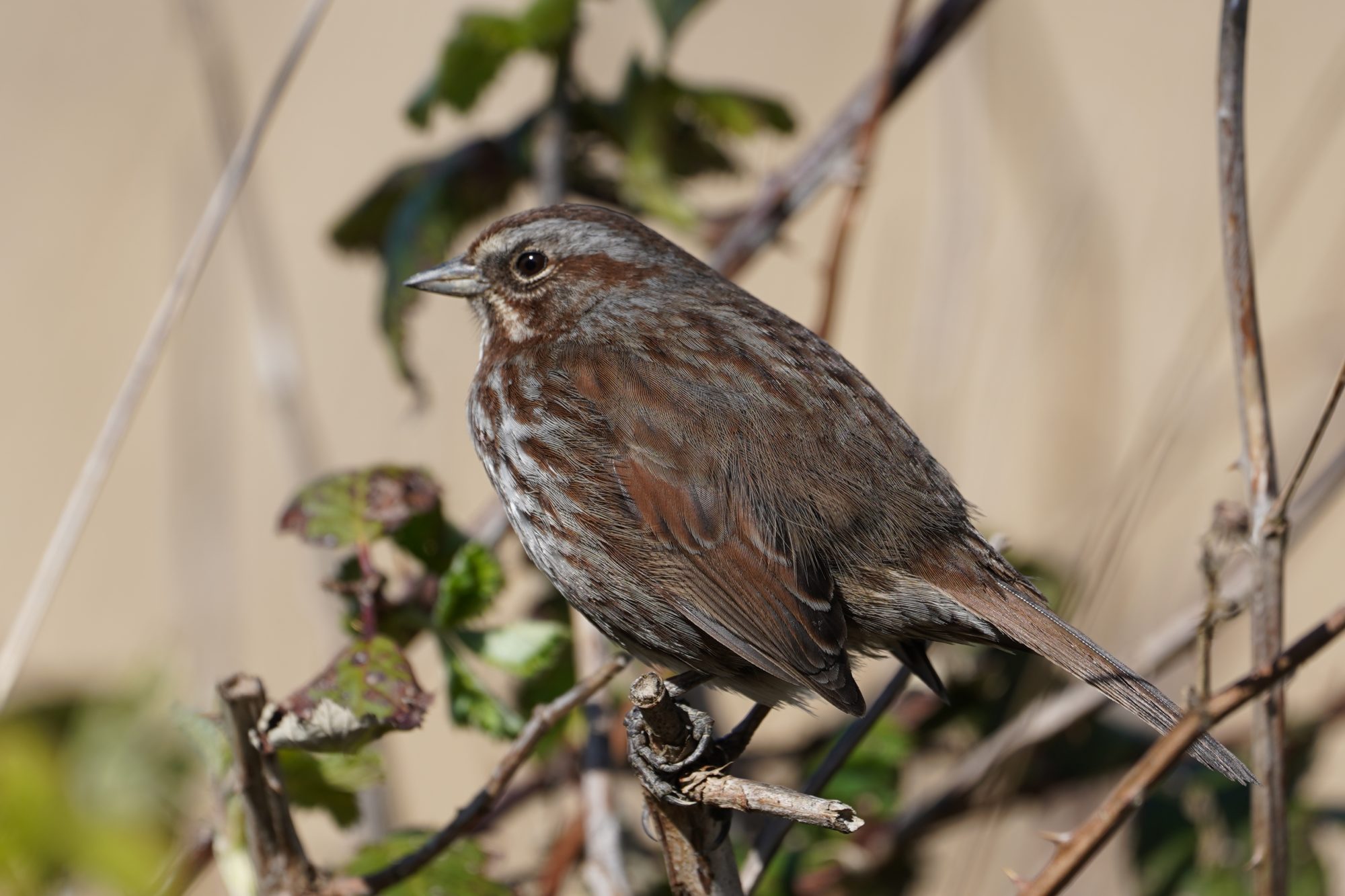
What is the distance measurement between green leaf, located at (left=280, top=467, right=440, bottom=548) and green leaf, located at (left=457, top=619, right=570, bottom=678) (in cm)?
23

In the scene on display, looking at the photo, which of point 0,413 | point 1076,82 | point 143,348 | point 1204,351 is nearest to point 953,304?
point 1204,351

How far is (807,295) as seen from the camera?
19.5 ft

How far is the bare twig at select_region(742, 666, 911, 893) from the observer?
2.09 metres

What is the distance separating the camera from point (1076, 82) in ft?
19.9

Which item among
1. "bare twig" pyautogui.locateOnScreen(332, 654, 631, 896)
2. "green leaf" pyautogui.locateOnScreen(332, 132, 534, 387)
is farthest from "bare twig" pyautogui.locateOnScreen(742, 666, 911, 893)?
"green leaf" pyautogui.locateOnScreen(332, 132, 534, 387)

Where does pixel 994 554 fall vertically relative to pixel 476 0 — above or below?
below

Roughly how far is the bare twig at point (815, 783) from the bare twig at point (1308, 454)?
67cm

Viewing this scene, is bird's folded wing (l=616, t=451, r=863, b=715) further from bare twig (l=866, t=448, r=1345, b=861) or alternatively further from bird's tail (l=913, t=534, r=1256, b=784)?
bare twig (l=866, t=448, r=1345, b=861)

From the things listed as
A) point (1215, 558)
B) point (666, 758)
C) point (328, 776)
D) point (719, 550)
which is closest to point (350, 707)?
point (328, 776)

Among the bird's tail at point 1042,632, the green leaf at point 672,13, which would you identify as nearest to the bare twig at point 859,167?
the green leaf at point 672,13

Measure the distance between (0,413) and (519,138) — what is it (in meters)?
4.47

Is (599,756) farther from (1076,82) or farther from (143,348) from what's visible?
(1076,82)

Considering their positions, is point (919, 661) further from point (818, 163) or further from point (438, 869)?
point (818, 163)

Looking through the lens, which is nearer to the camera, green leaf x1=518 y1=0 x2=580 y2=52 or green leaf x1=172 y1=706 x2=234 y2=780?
green leaf x1=172 y1=706 x2=234 y2=780
